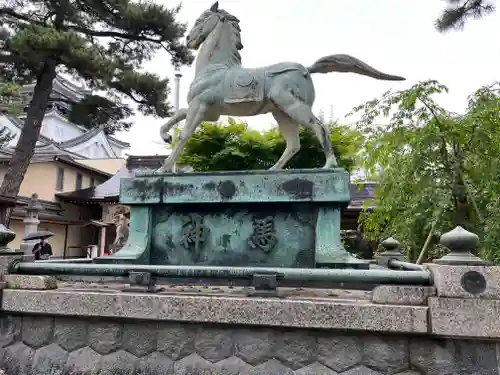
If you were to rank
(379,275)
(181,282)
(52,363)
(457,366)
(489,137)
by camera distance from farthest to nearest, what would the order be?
1. (489,137)
2. (181,282)
3. (52,363)
4. (379,275)
5. (457,366)

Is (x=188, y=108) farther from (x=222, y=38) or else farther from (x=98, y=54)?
(x=98, y=54)

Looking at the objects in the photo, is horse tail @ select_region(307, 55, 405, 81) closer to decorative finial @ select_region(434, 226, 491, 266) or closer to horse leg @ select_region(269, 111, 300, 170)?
horse leg @ select_region(269, 111, 300, 170)

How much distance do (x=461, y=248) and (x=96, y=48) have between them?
44.5 ft

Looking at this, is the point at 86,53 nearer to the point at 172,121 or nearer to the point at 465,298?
the point at 172,121

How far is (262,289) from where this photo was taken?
11.0 feet

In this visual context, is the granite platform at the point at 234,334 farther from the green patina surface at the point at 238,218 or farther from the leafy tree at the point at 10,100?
the leafy tree at the point at 10,100

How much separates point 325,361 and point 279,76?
314 centimetres

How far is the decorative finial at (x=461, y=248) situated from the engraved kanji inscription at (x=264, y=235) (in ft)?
6.24

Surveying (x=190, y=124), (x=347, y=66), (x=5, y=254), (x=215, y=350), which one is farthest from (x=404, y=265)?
(x=5, y=254)

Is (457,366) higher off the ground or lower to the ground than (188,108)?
lower

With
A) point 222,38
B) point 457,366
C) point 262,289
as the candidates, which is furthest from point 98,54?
point 457,366

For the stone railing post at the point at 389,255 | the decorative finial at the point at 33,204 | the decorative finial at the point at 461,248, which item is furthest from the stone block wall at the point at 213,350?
the decorative finial at the point at 33,204

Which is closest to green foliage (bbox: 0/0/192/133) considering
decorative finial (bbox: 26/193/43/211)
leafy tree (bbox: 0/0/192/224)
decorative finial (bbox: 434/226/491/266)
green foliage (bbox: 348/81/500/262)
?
leafy tree (bbox: 0/0/192/224)

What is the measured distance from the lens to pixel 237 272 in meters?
3.40
